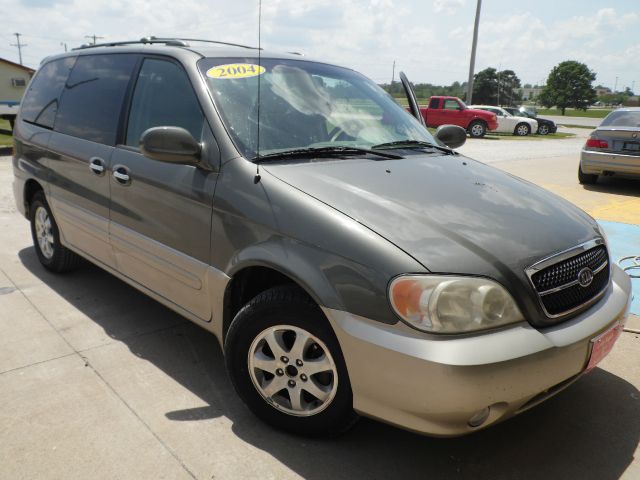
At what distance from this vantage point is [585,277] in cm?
239

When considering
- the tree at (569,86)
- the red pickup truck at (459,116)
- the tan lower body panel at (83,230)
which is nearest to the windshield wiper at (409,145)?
the tan lower body panel at (83,230)

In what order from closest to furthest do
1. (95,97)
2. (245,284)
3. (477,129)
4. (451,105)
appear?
(245,284) < (95,97) < (477,129) < (451,105)

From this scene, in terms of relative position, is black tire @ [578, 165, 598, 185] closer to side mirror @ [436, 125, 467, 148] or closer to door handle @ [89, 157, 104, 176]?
side mirror @ [436, 125, 467, 148]

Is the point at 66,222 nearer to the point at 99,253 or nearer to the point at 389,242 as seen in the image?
the point at 99,253

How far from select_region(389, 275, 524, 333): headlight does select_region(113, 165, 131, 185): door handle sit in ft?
6.26

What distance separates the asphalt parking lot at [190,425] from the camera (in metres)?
2.36

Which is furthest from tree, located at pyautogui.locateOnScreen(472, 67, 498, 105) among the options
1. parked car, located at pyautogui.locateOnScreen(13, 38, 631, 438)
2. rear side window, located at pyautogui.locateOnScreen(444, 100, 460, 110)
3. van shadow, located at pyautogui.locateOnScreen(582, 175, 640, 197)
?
parked car, located at pyautogui.locateOnScreen(13, 38, 631, 438)

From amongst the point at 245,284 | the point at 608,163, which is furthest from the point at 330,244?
the point at 608,163

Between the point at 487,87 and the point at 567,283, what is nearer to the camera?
the point at 567,283

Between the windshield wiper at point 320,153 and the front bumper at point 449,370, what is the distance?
90 centimetres

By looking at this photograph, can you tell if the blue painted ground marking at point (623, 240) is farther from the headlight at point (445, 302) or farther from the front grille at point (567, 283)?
the headlight at point (445, 302)

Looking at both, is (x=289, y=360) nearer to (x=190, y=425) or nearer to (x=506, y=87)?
(x=190, y=425)

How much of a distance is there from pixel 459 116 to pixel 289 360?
23.2m

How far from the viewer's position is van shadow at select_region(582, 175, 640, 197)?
31.2ft
